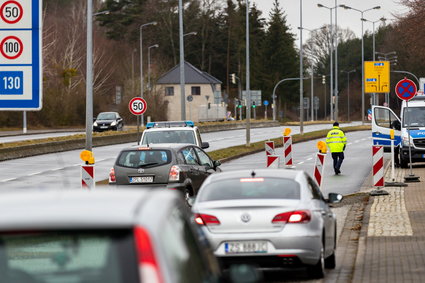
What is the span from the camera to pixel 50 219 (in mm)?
3943

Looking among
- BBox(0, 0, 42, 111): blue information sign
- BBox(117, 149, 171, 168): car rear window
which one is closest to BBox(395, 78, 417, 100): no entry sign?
BBox(117, 149, 171, 168): car rear window

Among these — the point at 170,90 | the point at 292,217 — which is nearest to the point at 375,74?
the point at 292,217

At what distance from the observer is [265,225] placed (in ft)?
37.2

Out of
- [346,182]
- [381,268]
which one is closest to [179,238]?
[381,268]

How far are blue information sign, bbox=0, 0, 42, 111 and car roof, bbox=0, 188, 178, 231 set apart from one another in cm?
651

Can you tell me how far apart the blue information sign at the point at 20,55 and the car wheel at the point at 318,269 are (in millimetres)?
3389

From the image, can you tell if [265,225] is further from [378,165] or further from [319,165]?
[378,165]

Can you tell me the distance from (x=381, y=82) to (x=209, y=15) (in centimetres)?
6838

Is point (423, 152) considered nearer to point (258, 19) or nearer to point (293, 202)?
point (293, 202)

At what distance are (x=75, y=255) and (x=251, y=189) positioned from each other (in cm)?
791

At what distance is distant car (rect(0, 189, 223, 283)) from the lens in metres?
3.90

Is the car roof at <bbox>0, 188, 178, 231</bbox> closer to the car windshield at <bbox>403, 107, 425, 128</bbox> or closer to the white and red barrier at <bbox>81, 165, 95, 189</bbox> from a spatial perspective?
the white and red barrier at <bbox>81, 165, 95, 189</bbox>

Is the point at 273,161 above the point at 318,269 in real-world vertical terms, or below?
above

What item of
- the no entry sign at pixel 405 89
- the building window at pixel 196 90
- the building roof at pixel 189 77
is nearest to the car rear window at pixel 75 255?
the no entry sign at pixel 405 89
